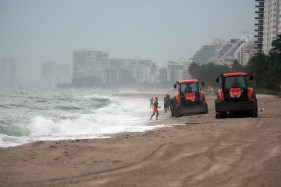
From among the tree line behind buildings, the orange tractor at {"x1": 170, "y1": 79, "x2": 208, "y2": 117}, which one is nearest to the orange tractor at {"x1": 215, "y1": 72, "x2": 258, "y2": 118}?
the orange tractor at {"x1": 170, "y1": 79, "x2": 208, "y2": 117}

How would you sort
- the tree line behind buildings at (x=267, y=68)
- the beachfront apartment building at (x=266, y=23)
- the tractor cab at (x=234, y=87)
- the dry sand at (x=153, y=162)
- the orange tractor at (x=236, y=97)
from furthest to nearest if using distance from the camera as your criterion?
the beachfront apartment building at (x=266, y=23) → the tree line behind buildings at (x=267, y=68) → the tractor cab at (x=234, y=87) → the orange tractor at (x=236, y=97) → the dry sand at (x=153, y=162)

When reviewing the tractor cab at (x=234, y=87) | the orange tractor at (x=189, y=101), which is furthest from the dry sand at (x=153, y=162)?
the orange tractor at (x=189, y=101)

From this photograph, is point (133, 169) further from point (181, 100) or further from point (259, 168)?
point (181, 100)

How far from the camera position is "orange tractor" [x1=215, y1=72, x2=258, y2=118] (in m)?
15.7

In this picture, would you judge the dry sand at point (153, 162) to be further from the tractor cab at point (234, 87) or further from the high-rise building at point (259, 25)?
the high-rise building at point (259, 25)

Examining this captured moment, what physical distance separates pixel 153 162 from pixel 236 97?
9.93m

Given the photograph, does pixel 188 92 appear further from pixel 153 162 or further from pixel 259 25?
pixel 259 25

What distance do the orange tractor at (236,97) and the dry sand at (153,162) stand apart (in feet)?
18.9

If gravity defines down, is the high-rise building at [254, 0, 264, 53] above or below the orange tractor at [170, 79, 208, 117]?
above

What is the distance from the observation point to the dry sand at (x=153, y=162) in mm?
5504

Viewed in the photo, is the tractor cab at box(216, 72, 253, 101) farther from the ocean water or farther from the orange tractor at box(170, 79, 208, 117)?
the ocean water

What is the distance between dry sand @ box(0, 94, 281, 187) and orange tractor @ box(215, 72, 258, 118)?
5.77 metres

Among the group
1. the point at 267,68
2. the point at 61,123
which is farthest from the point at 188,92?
the point at 267,68

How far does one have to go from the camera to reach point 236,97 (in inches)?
624
